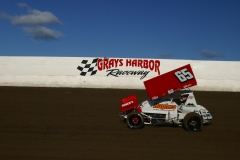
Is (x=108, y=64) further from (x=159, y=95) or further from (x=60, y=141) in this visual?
(x=60, y=141)

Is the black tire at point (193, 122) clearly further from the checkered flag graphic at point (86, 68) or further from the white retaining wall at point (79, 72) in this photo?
the checkered flag graphic at point (86, 68)

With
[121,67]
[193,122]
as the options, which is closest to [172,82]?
[193,122]

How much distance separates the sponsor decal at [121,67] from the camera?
63.5 feet

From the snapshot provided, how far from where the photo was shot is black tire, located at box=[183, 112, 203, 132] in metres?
8.29

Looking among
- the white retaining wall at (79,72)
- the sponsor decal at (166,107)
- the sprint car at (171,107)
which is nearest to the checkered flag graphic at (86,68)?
the white retaining wall at (79,72)

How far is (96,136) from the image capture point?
7730 mm

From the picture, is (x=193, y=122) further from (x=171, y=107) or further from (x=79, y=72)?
(x=79, y=72)

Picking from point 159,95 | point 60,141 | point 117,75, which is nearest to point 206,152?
point 159,95

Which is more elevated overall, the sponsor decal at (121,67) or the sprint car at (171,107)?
the sponsor decal at (121,67)

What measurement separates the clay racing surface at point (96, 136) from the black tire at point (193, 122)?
17cm

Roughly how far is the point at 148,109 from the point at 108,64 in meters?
11.0

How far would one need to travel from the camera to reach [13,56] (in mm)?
19625

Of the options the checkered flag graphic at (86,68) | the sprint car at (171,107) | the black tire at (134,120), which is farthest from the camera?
the checkered flag graphic at (86,68)

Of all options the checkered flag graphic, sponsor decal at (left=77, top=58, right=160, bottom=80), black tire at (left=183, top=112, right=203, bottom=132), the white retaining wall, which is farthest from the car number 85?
the checkered flag graphic
